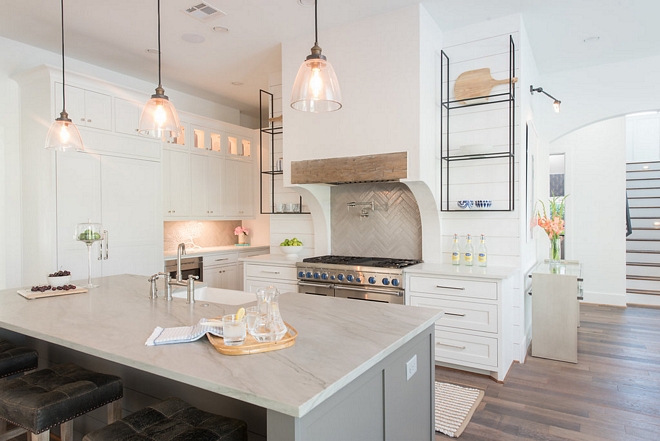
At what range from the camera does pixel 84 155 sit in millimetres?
4277

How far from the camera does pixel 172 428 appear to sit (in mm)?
1499

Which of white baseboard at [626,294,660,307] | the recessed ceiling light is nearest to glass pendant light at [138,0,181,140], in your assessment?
the recessed ceiling light

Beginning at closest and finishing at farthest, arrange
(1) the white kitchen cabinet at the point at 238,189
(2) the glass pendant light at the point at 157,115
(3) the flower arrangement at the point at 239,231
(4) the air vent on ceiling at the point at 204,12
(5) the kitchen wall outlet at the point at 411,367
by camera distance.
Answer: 1. (5) the kitchen wall outlet at the point at 411,367
2. (2) the glass pendant light at the point at 157,115
3. (4) the air vent on ceiling at the point at 204,12
4. (1) the white kitchen cabinet at the point at 238,189
5. (3) the flower arrangement at the point at 239,231

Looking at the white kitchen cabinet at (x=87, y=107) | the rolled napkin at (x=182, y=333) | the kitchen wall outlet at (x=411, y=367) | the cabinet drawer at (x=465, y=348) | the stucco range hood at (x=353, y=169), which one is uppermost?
the white kitchen cabinet at (x=87, y=107)

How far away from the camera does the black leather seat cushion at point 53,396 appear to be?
5.52 feet

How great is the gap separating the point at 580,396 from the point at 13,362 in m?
3.70

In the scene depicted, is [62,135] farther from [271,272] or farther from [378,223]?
[378,223]

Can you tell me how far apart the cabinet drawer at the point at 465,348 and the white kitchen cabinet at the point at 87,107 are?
398 cm

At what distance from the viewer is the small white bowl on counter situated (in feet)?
15.5

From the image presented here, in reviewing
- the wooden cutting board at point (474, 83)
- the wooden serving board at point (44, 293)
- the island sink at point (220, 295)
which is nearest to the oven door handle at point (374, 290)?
the island sink at point (220, 295)

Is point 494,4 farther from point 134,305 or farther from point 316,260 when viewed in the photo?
point 134,305

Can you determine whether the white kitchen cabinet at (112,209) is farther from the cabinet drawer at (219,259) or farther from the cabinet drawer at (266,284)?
the cabinet drawer at (266,284)

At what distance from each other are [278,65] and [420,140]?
7.35ft

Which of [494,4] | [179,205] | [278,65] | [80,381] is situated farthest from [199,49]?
[80,381]
